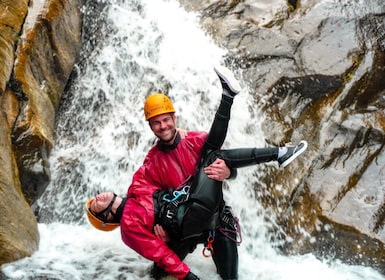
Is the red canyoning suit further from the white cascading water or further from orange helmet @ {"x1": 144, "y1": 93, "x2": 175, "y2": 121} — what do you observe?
the white cascading water

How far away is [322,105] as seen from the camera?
708 cm

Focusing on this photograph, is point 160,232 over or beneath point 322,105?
beneath

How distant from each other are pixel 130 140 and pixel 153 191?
9.09ft

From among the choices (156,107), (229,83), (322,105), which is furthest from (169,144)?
(322,105)

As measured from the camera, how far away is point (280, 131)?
6953mm

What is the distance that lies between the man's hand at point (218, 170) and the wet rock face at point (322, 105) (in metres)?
2.33

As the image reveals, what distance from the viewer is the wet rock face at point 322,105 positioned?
6027 mm

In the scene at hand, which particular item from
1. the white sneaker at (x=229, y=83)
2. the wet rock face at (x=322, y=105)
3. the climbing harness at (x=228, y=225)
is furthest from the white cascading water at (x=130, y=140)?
the white sneaker at (x=229, y=83)

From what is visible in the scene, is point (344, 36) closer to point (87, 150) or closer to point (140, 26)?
point (140, 26)

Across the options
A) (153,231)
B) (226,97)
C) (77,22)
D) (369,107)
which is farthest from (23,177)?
(369,107)

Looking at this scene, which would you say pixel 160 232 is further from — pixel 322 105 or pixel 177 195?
pixel 322 105

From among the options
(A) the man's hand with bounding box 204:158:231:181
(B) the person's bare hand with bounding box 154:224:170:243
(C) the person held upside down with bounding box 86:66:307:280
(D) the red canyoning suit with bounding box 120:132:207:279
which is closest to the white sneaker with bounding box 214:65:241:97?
(C) the person held upside down with bounding box 86:66:307:280

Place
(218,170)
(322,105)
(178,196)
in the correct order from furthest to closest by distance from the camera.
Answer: (322,105) < (178,196) < (218,170)

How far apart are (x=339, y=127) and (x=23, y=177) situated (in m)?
4.77
